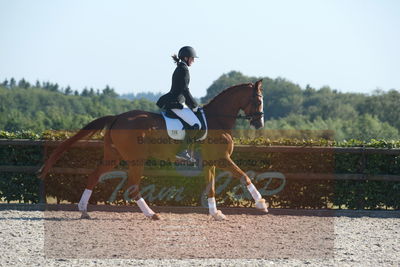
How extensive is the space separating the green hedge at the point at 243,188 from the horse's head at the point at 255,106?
4.47ft

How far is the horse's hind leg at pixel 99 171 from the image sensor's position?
10148 millimetres

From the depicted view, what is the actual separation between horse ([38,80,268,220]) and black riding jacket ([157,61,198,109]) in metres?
0.42

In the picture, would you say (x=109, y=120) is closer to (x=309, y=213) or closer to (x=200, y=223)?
(x=200, y=223)

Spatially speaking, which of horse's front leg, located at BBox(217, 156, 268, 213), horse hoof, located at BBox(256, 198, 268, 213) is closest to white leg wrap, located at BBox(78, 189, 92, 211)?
horse's front leg, located at BBox(217, 156, 268, 213)

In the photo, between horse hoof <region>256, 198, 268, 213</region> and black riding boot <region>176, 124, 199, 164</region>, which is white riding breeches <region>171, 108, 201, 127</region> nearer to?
black riding boot <region>176, 124, 199, 164</region>

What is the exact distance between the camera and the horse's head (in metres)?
10.5

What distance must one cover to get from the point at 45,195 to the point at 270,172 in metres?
4.50

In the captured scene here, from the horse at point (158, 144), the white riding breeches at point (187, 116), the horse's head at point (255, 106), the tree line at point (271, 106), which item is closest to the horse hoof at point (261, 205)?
the horse at point (158, 144)

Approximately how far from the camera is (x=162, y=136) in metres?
10.1

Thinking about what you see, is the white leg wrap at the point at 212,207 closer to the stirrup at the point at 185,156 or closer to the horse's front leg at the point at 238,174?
the horse's front leg at the point at 238,174

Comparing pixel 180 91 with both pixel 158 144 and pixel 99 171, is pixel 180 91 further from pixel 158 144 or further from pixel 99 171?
pixel 99 171

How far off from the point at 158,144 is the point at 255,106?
1872 mm

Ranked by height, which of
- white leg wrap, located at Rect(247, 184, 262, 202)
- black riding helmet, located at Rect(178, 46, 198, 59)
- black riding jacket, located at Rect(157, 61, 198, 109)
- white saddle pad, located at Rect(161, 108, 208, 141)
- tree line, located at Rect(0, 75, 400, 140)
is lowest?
white leg wrap, located at Rect(247, 184, 262, 202)

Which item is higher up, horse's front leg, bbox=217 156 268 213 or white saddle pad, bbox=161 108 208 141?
white saddle pad, bbox=161 108 208 141
